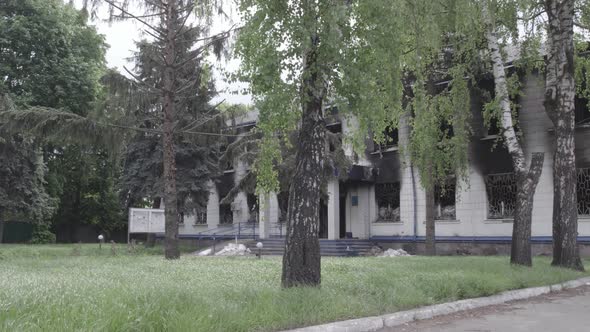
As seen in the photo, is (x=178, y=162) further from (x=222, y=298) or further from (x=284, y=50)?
(x=222, y=298)

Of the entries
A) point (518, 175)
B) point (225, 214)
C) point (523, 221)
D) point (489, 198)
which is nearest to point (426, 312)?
point (523, 221)

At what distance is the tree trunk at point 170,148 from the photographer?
17297mm

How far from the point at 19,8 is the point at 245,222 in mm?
16685

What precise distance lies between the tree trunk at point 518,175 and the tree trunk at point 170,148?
924 cm

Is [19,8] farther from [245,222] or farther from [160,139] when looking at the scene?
[245,222]

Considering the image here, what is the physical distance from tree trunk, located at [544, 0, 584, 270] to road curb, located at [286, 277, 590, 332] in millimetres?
2779

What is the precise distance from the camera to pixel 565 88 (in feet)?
48.2

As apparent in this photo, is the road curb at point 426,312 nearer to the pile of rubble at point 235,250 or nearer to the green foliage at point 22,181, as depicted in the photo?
the pile of rubble at point 235,250

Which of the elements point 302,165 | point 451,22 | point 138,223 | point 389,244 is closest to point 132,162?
point 138,223

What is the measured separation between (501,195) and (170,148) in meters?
13.8

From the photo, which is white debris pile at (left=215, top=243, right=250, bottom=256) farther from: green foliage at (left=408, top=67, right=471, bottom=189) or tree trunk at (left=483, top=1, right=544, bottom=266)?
tree trunk at (left=483, top=1, right=544, bottom=266)

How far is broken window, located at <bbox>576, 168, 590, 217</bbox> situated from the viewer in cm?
2145

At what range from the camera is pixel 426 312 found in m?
8.45

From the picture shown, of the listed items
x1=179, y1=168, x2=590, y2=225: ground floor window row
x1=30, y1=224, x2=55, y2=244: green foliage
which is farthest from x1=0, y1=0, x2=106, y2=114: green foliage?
x1=30, y1=224, x2=55, y2=244: green foliage
